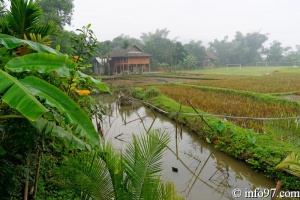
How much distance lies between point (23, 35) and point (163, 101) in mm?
11318

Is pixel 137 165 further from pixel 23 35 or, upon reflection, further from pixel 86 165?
pixel 23 35

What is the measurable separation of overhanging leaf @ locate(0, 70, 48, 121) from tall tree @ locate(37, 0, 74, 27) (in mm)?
25131

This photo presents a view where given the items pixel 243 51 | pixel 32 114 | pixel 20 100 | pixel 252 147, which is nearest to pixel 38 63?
pixel 20 100

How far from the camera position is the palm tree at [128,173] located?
111 inches

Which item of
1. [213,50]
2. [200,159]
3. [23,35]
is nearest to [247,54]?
[213,50]

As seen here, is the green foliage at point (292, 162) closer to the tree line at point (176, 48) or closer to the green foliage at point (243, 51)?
the tree line at point (176, 48)

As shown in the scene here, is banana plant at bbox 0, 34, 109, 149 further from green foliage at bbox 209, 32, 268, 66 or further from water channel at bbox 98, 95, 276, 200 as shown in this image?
green foliage at bbox 209, 32, 268, 66

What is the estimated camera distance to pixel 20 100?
6.73 ft

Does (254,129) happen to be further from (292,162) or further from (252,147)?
(292,162)

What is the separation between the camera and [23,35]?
12.8ft

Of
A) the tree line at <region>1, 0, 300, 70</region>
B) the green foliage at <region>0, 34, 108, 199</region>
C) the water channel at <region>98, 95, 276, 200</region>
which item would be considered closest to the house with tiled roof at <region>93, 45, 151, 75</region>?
the tree line at <region>1, 0, 300, 70</region>

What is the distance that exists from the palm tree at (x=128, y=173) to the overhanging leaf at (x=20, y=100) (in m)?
1.07

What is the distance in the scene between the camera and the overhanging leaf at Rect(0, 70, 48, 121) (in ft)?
6.50

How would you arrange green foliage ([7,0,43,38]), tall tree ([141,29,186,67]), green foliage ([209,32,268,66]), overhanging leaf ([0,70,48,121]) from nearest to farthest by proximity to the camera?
overhanging leaf ([0,70,48,121])
green foliage ([7,0,43,38])
tall tree ([141,29,186,67])
green foliage ([209,32,268,66])
